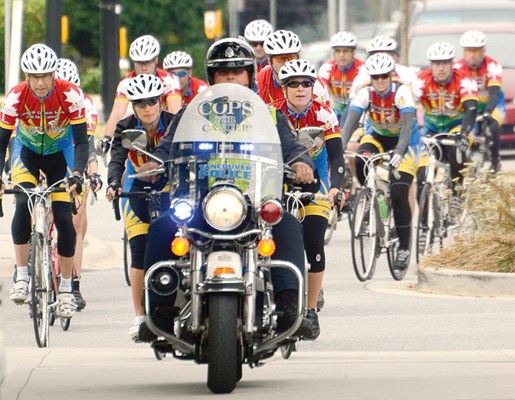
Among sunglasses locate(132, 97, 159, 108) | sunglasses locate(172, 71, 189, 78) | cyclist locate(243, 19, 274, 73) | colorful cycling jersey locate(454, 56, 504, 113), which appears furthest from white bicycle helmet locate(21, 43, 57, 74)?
colorful cycling jersey locate(454, 56, 504, 113)

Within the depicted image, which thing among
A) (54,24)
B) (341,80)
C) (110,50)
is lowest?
(341,80)

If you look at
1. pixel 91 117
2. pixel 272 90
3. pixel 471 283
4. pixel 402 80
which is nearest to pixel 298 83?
pixel 272 90

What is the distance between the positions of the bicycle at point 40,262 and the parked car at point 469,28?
59.3 ft

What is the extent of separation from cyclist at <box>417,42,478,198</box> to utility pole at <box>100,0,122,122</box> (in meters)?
13.6

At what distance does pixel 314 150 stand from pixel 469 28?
64.4 ft

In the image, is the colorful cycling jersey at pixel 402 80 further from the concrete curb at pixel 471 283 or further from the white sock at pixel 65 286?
the white sock at pixel 65 286

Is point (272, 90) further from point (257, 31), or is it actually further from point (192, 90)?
point (257, 31)

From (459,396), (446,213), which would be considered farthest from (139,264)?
(446,213)

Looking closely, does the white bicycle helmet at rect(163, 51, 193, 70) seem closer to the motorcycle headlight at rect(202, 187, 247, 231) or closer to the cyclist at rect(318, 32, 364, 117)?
the cyclist at rect(318, 32, 364, 117)

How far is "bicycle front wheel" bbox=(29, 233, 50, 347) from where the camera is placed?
11727mm

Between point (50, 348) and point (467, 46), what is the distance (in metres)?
10.3

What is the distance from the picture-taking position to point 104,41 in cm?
3859

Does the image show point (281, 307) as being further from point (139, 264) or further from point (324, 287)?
point (324, 287)

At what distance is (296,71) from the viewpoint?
11.3m
